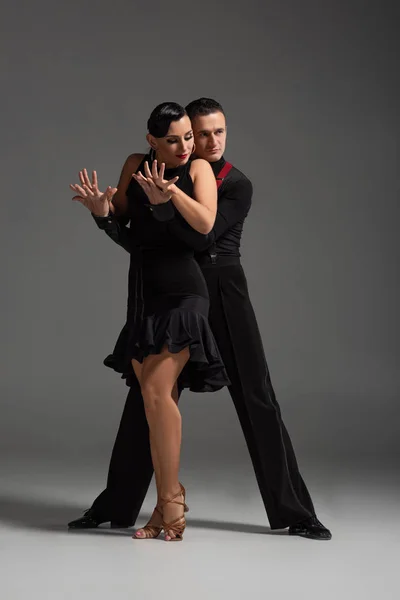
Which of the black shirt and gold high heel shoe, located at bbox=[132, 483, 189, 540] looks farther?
gold high heel shoe, located at bbox=[132, 483, 189, 540]

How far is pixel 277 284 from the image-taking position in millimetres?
8406

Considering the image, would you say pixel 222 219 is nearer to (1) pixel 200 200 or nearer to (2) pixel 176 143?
(1) pixel 200 200

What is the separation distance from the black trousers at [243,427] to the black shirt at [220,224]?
0.26 feet

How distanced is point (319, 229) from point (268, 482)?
153 inches

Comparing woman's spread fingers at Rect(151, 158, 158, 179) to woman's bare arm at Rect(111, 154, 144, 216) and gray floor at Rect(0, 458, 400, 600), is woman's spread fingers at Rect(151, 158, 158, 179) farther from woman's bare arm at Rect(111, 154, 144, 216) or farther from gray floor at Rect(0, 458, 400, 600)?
gray floor at Rect(0, 458, 400, 600)

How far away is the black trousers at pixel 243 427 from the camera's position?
4.84 meters

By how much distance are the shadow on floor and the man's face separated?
159 cm

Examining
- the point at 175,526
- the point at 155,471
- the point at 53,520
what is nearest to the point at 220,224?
the point at 155,471

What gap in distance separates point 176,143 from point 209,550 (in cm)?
163

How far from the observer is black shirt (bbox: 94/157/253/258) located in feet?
15.0

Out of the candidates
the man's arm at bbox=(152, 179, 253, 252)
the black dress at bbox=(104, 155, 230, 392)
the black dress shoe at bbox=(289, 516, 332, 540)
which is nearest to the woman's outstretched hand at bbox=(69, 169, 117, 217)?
the black dress at bbox=(104, 155, 230, 392)

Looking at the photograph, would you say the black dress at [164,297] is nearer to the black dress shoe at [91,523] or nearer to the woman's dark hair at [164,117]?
the woman's dark hair at [164,117]

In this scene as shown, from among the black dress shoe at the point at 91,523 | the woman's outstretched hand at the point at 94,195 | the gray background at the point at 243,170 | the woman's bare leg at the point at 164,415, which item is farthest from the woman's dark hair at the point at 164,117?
the gray background at the point at 243,170

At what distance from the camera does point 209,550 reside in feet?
14.9
